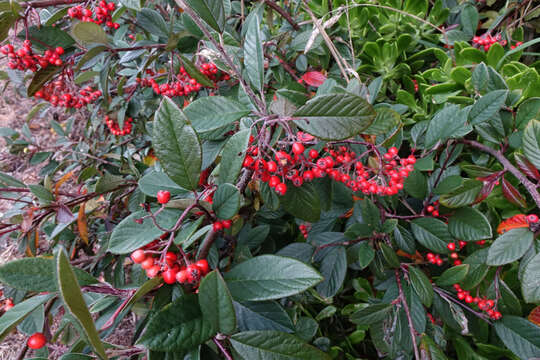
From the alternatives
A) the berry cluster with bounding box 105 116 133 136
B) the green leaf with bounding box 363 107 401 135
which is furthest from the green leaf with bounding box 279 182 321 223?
the berry cluster with bounding box 105 116 133 136

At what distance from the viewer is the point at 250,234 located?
1233mm

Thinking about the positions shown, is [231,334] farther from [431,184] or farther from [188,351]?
[431,184]

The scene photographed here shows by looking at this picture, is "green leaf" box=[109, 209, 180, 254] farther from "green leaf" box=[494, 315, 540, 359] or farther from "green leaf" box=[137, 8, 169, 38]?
"green leaf" box=[494, 315, 540, 359]

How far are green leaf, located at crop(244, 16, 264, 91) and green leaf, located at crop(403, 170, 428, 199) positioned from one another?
2.07ft

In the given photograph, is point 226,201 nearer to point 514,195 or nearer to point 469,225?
point 469,225

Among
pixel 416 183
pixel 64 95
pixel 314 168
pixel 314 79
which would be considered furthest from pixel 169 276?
pixel 64 95

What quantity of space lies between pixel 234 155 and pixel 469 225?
0.82 metres

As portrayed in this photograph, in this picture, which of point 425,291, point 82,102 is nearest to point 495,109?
point 425,291

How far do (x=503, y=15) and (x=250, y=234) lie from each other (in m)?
1.61

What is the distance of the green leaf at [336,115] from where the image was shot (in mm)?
681

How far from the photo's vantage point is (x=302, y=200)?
3.20 ft

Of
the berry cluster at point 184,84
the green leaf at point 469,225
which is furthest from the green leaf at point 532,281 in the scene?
the berry cluster at point 184,84

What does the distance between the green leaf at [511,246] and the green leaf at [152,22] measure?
4.61ft

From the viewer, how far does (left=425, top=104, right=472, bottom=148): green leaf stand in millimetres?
1020
